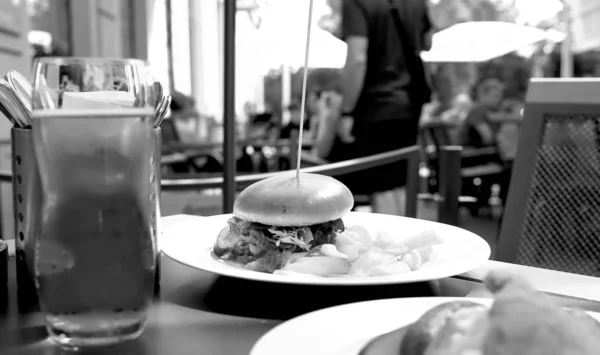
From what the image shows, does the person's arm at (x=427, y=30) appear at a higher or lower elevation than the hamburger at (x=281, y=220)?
higher

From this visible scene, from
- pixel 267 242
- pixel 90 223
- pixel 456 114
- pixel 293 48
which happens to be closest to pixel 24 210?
pixel 90 223

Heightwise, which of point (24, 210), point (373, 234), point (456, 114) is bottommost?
point (456, 114)

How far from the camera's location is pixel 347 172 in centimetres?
177

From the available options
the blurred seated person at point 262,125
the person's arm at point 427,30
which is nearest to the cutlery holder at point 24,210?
the person's arm at point 427,30

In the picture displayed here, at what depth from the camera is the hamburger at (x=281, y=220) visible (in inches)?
29.2

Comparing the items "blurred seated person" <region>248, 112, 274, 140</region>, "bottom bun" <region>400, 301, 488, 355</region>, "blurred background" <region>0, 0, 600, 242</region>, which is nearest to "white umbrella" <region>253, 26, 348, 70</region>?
"blurred background" <region>0, 0, 600, 242</region>

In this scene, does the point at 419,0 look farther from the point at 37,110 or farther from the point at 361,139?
the point at 37,110

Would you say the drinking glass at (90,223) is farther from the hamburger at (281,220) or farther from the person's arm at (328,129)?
the person's arm at (328,129)

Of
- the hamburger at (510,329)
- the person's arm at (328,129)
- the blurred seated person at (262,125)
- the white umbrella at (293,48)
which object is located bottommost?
the blurred seated person at (262,125)

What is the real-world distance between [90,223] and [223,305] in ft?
0.55

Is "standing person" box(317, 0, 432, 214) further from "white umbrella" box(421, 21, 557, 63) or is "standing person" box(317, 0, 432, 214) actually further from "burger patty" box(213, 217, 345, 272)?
"burger patty" box(213, 217, 345, 272)

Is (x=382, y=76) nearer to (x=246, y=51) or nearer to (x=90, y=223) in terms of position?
(x=246, y=51)

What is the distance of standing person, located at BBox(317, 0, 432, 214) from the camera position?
250 centimetres

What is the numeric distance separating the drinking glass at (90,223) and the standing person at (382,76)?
7.01 feet
